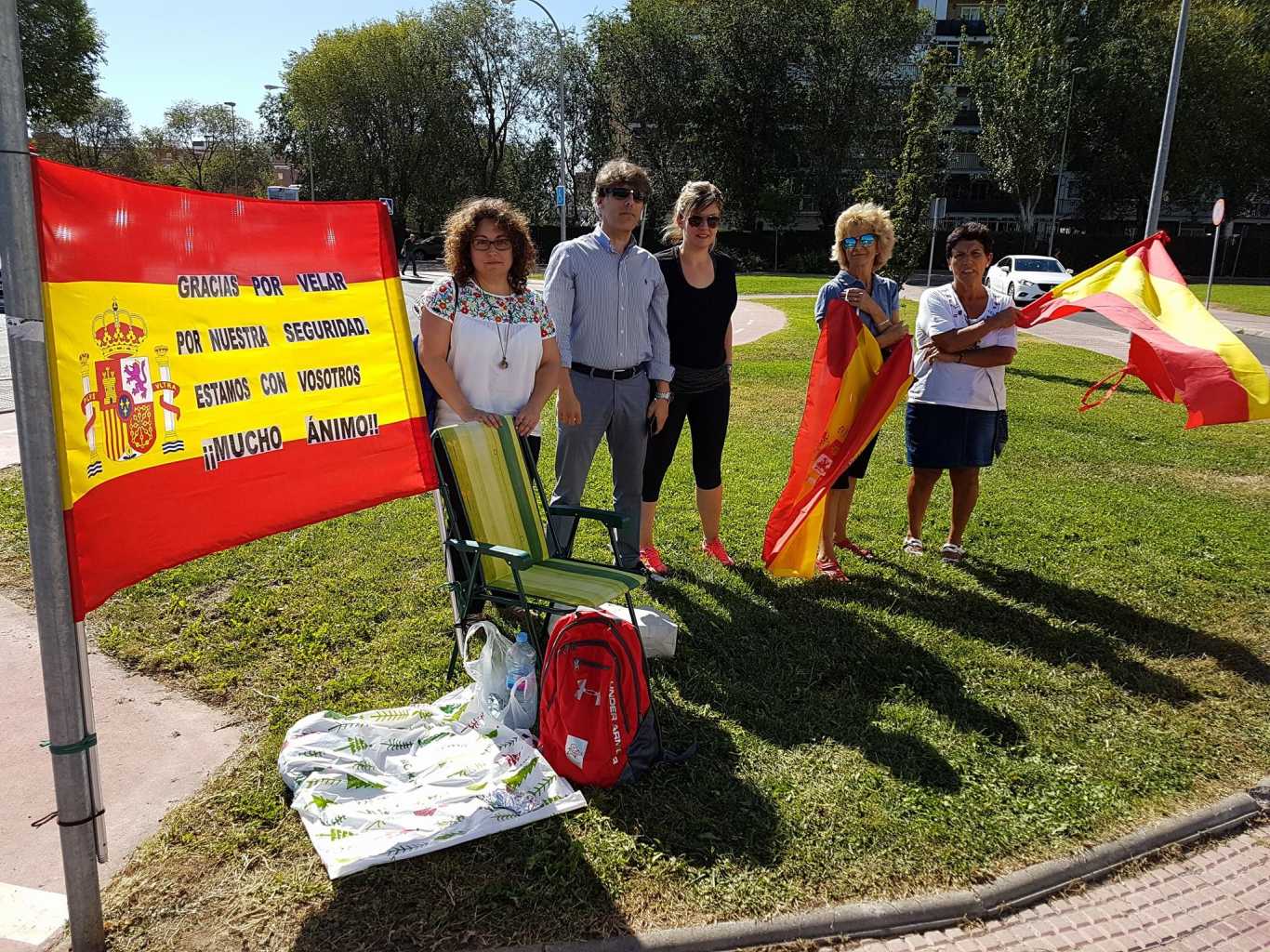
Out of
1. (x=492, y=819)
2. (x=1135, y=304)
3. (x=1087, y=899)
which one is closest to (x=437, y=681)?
(x=492, y=819)

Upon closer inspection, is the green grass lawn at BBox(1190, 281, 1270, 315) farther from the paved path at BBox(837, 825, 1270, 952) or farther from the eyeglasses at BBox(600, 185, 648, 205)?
the paved path at BBox(837, 825, 1270, 952)

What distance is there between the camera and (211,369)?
2.80 metres

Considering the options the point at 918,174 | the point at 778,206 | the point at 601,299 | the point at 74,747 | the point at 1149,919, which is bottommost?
the point at 1149,919

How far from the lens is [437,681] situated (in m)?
3.78

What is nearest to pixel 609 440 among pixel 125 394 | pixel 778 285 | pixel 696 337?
pixel 696 337

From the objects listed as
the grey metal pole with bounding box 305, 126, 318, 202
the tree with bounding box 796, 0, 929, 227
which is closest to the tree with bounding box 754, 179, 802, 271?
the tree with bounding box 796, 0, 929, 227

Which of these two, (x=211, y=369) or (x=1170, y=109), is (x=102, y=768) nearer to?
(x=211, y=369)

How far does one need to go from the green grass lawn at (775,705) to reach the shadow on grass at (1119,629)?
0.07 feet

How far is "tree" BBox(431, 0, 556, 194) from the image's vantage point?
1911 inches

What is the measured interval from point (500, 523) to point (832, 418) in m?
2.10

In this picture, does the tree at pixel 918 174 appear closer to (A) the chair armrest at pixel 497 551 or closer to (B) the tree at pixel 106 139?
(A) the chair armrest at pixel 497 551

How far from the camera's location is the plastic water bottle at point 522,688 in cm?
333

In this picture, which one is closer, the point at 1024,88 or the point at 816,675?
the point at 816,675

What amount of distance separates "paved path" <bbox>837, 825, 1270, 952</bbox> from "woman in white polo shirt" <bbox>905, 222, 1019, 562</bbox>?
266 centimetres
